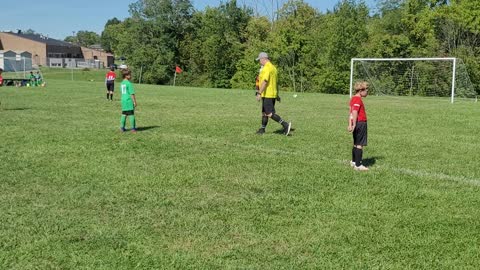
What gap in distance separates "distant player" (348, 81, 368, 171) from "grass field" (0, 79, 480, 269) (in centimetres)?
36

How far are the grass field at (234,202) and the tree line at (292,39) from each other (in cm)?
3935

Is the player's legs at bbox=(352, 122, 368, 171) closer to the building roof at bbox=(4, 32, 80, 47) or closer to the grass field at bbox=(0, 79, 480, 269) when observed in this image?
the grass field at bbox=(0, 79, 480, 269)

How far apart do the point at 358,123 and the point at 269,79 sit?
4164mm

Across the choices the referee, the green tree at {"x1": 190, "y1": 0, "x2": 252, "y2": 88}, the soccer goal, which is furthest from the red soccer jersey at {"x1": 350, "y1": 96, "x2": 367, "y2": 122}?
the green tree at {"x1": 190, "y1": 0, "x2": 252, "y2": 88}

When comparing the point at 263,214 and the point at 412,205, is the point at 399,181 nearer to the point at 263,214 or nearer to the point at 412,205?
the point at 412,205

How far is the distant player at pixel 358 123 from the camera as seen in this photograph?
7984 mm

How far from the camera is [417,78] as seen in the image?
35.4 meters

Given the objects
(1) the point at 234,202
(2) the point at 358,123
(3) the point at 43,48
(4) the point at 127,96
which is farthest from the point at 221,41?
(1) the point at 234,202

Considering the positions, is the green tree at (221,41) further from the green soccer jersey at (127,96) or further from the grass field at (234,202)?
the grass field at (234,202)

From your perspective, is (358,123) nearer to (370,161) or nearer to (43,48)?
(370,161)

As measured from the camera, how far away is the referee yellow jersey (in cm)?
1189

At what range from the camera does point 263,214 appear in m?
5.76

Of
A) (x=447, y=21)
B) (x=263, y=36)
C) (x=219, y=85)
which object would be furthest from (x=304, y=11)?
(x=447, y=21)

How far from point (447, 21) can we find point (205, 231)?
49.0 metres
